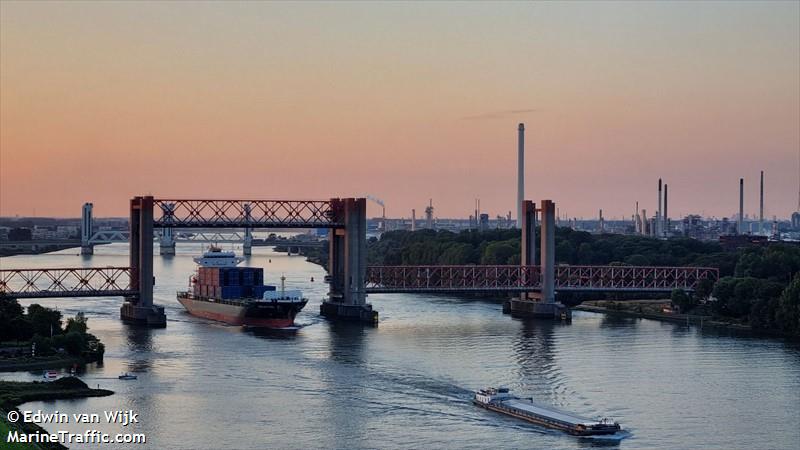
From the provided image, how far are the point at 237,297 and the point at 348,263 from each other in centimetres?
623

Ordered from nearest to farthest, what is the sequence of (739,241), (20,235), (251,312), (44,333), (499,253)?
1. (44,333)
2. (251,312)
3. (499,253)
4. (739,241)
5. (20,235)

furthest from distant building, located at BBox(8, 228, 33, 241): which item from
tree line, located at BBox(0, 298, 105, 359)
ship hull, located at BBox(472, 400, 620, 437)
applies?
ship hull, located at BBox(472, 400, 620, 437)

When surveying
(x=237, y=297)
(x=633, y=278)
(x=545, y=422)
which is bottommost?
(x=545, y=422)

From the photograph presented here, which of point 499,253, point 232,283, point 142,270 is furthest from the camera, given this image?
point 499,253

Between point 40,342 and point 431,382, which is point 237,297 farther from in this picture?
point 431,382

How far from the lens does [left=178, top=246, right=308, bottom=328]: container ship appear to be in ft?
179

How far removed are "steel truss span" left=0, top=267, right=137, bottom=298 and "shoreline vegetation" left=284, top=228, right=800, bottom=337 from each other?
21753mm

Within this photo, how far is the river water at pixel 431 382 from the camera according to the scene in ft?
97.3

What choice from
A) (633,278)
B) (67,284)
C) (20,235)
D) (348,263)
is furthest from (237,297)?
(20,235)

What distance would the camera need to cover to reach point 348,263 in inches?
2292

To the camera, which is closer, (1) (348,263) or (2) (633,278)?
(1) (348,263)

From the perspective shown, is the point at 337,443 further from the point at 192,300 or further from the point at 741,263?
the point at 741,263

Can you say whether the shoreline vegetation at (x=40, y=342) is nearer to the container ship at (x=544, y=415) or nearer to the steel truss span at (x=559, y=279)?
the container ship at (x=544, y=415)

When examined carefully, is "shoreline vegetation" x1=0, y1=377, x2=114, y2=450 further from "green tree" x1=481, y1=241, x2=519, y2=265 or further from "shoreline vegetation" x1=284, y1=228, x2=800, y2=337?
"green tree" x1=481, y1=241, x2=519, y2=265
